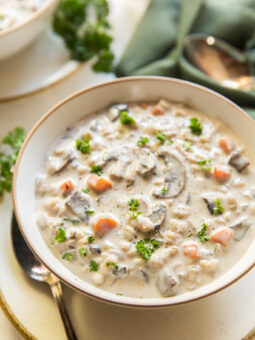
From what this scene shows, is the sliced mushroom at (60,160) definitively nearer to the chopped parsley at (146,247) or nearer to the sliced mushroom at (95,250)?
the sliced mushroom at (95,250)

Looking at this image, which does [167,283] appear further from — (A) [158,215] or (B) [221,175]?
(B) [221,175]

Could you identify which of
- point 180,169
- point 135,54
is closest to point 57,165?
point 180,169

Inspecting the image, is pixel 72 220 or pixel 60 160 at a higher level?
pixel 60 160

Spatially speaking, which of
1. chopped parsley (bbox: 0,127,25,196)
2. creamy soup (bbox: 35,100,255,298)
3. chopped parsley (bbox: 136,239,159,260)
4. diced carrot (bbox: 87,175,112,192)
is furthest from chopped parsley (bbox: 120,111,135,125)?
chopped parsley (bbox: 136,239,159,260)

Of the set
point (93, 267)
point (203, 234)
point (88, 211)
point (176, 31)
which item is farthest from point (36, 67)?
point (203, 234)

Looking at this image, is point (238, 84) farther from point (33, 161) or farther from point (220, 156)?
point (33, 161)

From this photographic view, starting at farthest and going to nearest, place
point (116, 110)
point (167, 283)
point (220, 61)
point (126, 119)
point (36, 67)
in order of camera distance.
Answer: point (36, 67) → point (220, 61) → point (116, 110) → point (126, 119) → point (167, 283)

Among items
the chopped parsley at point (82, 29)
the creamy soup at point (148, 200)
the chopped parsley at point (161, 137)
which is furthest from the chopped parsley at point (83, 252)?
the chopped parsley at point (82, 29)
